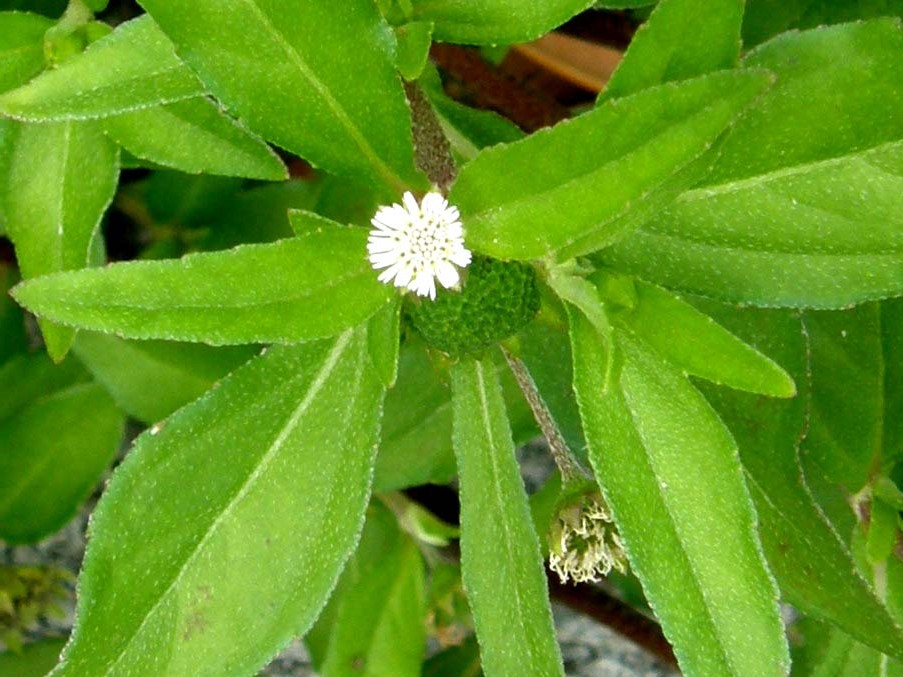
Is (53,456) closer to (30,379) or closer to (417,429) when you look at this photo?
(30,379)

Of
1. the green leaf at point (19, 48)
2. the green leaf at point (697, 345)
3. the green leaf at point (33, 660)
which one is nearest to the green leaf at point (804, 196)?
the green leaf at point (697, 345)

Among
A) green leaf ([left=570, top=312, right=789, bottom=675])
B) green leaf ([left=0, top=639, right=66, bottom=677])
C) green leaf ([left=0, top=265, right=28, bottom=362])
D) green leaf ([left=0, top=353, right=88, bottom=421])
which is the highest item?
green leaf ([left=0, top=265, right=28, bottom=362])

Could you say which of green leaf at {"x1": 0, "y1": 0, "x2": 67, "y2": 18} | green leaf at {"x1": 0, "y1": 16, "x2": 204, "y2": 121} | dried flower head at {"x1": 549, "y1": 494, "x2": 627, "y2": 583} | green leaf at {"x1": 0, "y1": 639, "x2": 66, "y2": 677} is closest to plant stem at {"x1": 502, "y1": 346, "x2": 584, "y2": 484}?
dried flower head at {"x1": 549, "y1": 494, "x2": 627, "y2": 583}

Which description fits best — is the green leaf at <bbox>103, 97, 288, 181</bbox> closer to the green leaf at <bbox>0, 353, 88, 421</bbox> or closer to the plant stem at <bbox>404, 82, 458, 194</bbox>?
the plant stem at <bbox>404, 82, 458, 194</bbox>

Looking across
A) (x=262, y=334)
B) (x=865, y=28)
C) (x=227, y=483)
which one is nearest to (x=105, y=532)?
(x=227, y=483)

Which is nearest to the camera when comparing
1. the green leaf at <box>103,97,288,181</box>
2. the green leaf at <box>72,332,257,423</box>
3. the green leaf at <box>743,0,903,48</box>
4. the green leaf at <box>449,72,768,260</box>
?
the green leaf at <box>449,72,768,260</box>

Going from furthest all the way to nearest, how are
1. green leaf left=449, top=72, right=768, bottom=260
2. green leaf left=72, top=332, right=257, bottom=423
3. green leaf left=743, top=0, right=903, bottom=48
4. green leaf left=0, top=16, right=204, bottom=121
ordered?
green leaf left=72, top=332, right=257, bottom=423
green leaf left=743, top=0, right=903, bottom=48
green leaf left=0, top=16, right=204, bottom=121
green leaf left=449, top=72, right=768, bottom=260

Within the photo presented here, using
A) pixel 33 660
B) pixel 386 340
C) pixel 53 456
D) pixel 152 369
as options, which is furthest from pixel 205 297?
pixel 33 660
